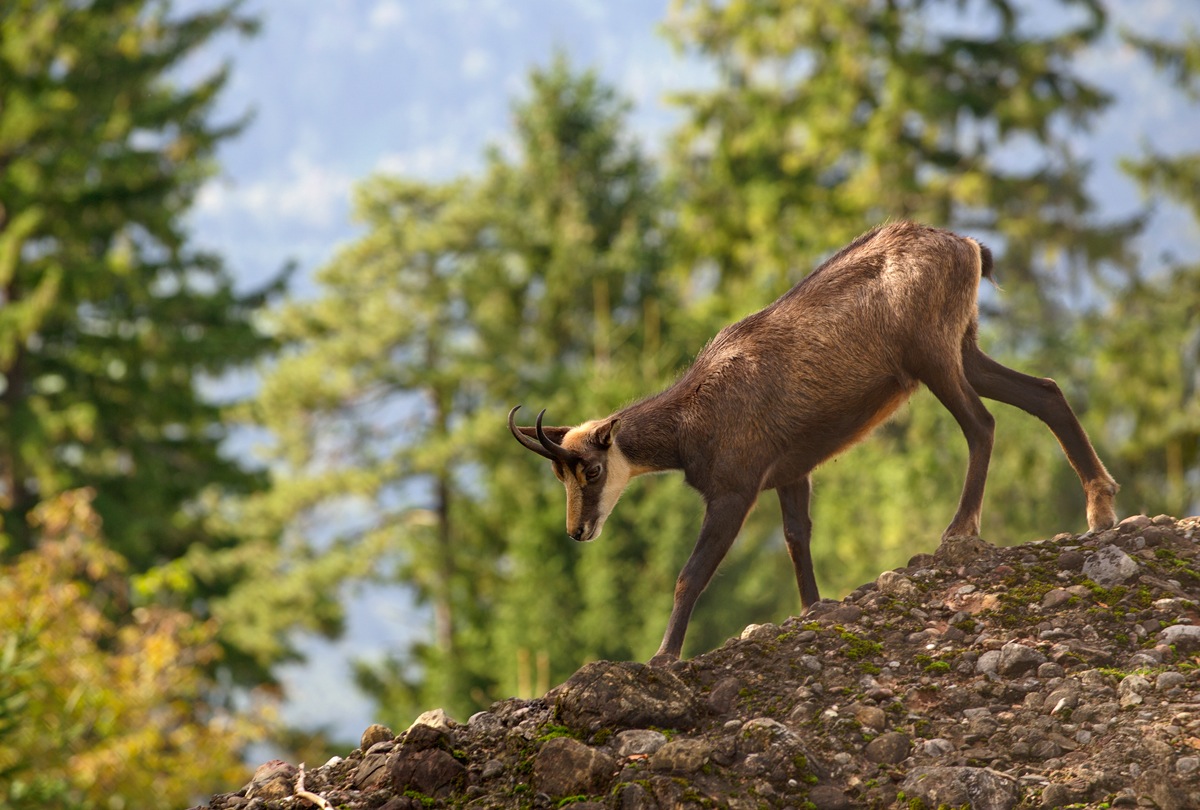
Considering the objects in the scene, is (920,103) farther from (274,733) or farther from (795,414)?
(795,414)

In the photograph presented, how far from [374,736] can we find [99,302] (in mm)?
24452

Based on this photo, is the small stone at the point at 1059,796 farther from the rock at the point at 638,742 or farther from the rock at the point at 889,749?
the rock at the point at 638,742

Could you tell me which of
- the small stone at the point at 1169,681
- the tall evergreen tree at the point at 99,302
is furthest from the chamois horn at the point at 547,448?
the tall evergreen tree at the point at 99,302

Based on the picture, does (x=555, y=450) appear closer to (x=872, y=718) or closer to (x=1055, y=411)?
(x=872, y=718)

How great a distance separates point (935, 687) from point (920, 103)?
29716mm

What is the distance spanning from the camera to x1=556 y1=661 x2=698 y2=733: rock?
19.5 ft

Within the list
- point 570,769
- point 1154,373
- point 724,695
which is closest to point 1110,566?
point 724,695

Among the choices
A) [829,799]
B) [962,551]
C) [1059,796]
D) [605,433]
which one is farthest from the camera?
[605,433]

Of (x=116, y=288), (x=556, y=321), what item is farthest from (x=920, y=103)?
(x=116, y=288)

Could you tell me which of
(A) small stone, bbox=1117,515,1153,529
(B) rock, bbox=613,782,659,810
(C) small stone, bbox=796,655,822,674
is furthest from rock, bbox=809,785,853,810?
(A) small stone, bbox=1117,515,1153,529

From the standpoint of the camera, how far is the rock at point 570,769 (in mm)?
5551

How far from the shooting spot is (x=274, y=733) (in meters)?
35.7

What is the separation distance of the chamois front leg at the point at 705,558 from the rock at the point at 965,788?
5.72ft

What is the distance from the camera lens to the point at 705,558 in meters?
7.11
